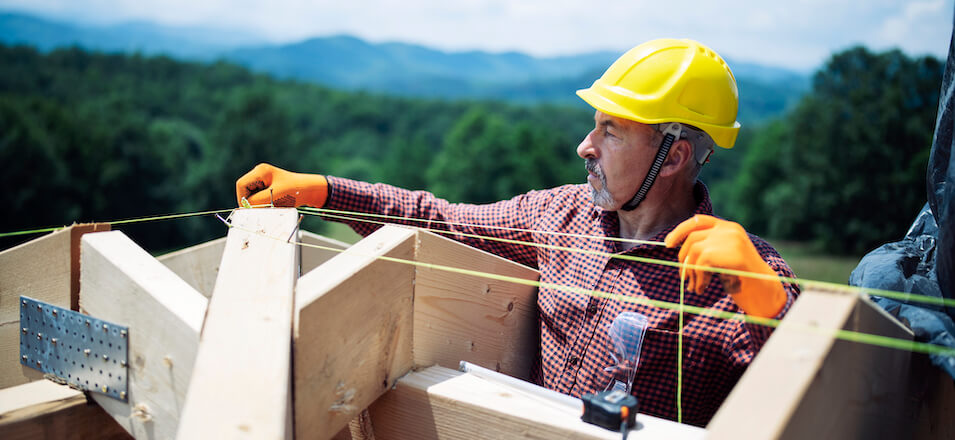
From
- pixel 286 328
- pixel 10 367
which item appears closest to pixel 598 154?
pixel 286 328

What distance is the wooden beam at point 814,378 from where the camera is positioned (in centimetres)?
123

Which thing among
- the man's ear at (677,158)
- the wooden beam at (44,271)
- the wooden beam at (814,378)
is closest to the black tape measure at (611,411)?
the wooden beam at (814,378)

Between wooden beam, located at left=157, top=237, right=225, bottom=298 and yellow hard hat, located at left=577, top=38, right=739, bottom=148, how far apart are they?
2086mm

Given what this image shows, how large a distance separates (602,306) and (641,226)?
1.50 ft

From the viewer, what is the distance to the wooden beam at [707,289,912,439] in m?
1.23

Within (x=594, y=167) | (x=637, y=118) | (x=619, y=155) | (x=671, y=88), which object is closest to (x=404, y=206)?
(x=594, y=167)

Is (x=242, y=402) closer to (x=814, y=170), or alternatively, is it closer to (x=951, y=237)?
(x=951, y=237)

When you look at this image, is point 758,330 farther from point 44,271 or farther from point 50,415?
point 44,271

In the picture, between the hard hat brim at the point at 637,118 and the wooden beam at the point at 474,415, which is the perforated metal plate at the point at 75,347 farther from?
the hard hat brim at the point at 637,118

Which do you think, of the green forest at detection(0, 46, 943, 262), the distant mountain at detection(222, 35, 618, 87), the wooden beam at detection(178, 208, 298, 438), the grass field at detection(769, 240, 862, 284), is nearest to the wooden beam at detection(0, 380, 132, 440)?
the wooden beam at detection(178, 208, 298, 438)

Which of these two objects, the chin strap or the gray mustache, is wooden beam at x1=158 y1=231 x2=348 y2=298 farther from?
the chin strap

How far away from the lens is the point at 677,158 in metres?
2.83

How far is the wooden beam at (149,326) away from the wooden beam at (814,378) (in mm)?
1288

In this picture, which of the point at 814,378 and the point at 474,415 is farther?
the point at 474,415
